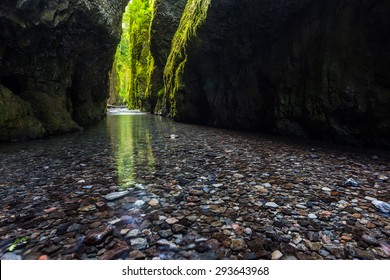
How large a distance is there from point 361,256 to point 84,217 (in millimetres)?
3698

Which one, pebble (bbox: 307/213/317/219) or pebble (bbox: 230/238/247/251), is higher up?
pebble (bbox: 307/213/317/219)

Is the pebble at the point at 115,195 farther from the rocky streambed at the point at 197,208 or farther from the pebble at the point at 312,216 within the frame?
the pebble at the point at 312,216

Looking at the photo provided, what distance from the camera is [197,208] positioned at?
3859 mm

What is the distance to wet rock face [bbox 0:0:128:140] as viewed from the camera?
1077 cm

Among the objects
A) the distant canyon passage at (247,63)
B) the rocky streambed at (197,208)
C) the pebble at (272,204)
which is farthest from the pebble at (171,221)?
the distant canyon passage at (247,63)

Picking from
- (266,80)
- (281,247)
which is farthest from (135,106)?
(281,247)

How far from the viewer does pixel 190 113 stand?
2077cm

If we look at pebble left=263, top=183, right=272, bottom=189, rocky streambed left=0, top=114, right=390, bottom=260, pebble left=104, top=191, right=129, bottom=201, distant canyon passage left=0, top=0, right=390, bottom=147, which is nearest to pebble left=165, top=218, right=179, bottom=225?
rocky streambed left=0, top=114, right=390, bottom=260

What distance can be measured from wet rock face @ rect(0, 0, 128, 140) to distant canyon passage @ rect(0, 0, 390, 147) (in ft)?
0.16

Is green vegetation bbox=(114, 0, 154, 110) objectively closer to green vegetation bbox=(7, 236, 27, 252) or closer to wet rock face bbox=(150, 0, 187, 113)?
wet rock face bbox=(150, 0, 187, 113)

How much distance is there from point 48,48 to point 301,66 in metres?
13.1

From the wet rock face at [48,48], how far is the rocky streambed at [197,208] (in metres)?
7.22

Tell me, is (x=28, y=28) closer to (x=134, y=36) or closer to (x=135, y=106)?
(x=134, y=36)
